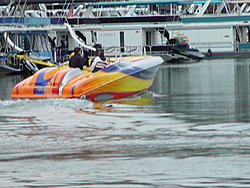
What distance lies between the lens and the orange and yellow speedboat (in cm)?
1348

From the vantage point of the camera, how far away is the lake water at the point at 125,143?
6.23m

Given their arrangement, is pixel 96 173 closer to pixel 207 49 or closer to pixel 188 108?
pixel 188 108

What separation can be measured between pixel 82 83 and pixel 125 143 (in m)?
5.51

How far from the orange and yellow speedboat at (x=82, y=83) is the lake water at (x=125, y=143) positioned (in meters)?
0.43

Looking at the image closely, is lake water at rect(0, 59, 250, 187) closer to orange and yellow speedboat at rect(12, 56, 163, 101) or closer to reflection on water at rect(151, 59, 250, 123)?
reflection on water at rect(151, 59, 250, 123)

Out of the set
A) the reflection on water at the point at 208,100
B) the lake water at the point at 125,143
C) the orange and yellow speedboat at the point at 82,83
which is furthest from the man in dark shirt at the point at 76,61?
the reflection on water at the point at 208,100

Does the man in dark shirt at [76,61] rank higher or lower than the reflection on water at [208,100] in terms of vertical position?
higher

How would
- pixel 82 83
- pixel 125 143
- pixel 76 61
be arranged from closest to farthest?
1. pixel 125 143
2. pixel 82 83
3. pixel 76 61

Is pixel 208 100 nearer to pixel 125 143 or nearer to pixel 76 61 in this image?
pixel 76 61

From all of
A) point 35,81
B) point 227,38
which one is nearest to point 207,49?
point 227,38

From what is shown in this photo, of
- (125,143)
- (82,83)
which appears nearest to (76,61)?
(82,83)

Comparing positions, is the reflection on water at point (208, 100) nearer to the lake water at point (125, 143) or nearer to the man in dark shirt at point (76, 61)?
the lake water at point (125, 143)

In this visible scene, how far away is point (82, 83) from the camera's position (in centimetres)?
1361

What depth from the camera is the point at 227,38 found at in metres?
48.9
